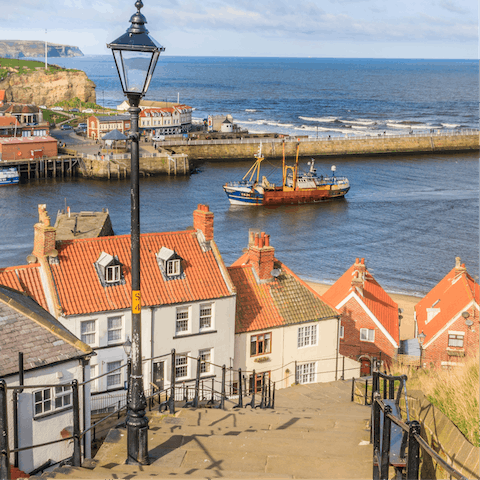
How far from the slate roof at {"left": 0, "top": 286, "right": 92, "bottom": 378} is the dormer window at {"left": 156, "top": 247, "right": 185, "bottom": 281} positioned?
12.4 metres

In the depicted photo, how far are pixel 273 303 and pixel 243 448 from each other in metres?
21.2

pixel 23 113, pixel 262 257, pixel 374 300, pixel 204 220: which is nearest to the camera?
pixel 204 220

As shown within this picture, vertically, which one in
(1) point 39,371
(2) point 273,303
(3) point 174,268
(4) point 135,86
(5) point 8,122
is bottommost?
(2) point 273,303

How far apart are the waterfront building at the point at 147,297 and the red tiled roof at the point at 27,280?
2.1 inches

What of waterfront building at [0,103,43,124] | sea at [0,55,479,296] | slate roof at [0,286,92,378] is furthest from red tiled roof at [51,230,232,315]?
waterfront building at [0,103,43,124]

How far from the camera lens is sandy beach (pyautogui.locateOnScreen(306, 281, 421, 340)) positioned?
41.0 m

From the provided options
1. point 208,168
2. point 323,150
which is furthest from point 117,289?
point 323,150

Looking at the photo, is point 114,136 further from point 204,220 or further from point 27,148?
point 204,220

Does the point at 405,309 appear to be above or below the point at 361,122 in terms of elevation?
below

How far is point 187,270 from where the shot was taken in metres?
29.9

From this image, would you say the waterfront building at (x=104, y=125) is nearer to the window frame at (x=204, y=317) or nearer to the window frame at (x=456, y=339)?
the window frame at (x=456, y=339)

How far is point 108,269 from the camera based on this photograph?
2847 cm

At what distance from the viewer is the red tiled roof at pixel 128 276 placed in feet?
90.8

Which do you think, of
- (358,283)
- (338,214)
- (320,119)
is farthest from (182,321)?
(320,119)
